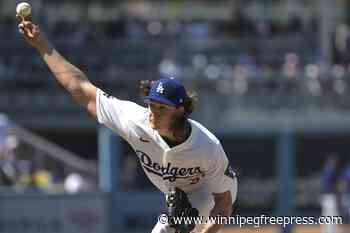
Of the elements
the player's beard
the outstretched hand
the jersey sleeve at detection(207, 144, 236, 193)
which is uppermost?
the outstretched hand

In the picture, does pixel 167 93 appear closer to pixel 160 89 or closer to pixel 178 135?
pixel 160 89

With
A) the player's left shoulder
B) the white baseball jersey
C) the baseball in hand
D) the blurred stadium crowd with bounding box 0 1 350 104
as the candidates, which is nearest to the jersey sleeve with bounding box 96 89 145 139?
the white baseball jersey

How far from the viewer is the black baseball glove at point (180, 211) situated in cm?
670

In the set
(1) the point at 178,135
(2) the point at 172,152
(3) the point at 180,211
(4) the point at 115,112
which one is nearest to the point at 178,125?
(1) the point at 178,135

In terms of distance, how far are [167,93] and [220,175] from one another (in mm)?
710

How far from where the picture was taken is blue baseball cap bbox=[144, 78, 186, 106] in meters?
6.32

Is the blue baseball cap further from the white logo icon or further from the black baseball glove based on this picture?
the black baseball glove

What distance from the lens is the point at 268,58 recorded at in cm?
2356

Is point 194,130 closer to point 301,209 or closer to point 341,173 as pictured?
point 301,209

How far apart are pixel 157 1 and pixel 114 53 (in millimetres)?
7960

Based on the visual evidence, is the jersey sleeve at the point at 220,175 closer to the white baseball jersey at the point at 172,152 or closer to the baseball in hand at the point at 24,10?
the white baseball jersey at the point at 172,152

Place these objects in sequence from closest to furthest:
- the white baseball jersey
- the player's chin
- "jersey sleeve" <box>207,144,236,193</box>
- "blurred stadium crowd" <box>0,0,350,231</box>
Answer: the player's chin, the white baseball jersey, "jersey sleeve" <box>207,144,236,193</box>, "blurred stadium crowd" <box>0,0,350,231</box>

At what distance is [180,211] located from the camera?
6727mm

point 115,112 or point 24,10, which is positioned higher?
point 24,10
